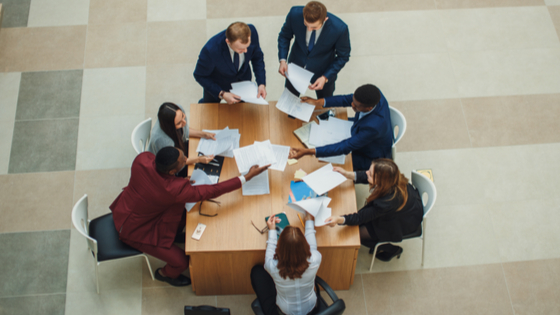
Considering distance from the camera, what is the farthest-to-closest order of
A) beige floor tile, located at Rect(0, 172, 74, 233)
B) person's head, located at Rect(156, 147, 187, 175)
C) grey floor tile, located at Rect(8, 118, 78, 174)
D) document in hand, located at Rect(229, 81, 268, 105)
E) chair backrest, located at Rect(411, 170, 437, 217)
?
grey floor tile, located at Rect(8, 118, 78, 174) < beige floor tile, located at Rect(0, 172, 74, 233) < document in hand, located at Rect(229, 81, 268, 105) < chair backrest, located at Rect(411, 170, 437, 217) < person's head, located at Rect(156, 147, 187, 175)

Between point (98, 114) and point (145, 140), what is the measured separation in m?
1.16

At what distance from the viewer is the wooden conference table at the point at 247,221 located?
9.20 feet

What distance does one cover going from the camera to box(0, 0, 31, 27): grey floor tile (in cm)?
468

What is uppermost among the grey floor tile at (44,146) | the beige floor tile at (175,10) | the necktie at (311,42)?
the necktie at (311,42)

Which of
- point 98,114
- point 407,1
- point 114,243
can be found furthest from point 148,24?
point 407,1

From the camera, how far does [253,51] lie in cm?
342

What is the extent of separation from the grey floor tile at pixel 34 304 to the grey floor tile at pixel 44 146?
1.22m

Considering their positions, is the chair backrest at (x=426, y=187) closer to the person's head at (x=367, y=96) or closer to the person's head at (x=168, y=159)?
the person's head at (x=367, y=96)

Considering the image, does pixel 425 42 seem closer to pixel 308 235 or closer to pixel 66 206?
pixel 308 235

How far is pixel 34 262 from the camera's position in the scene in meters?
3.52

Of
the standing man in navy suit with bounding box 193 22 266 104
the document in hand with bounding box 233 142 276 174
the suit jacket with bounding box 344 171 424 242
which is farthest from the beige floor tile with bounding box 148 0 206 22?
the suit jacket with bounding box 344 171 424 242

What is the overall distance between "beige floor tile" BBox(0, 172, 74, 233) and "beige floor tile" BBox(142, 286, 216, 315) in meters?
1.07

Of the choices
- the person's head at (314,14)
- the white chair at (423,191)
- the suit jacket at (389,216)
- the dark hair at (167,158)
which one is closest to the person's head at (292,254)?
the suit jacket at (389,216)

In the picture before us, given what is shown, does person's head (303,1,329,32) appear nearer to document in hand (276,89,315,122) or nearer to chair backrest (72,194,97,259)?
document in hand (276,89,315,122)
